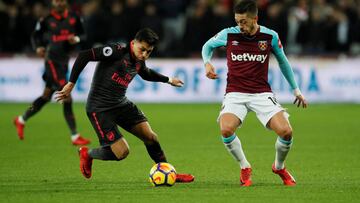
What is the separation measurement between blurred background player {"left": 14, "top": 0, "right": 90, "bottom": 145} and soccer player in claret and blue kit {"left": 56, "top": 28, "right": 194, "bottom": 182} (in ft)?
14.2

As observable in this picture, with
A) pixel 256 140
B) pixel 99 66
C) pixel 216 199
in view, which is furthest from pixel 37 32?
pixel 216 199

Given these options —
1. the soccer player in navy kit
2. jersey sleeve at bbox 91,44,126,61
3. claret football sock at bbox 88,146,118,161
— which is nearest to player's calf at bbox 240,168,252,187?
the soccer player in navy kit

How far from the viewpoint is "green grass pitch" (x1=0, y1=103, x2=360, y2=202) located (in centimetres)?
839

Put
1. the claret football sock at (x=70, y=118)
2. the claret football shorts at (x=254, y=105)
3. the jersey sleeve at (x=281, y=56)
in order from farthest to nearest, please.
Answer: the claret football sock at (x=70, y=118) → the jersey sleeve at (x=281, y=56) → the claret football shorts at (x=254, y=105)

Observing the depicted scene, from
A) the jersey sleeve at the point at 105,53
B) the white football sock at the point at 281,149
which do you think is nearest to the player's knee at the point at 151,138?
the jersey sleeve at the point at 105,53

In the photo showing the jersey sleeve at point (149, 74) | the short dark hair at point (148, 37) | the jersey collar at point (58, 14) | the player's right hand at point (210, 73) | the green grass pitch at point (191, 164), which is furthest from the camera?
the jersey collar at point (58, 14)

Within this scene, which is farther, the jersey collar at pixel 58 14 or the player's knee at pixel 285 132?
the jersey collar at pixel 58 14

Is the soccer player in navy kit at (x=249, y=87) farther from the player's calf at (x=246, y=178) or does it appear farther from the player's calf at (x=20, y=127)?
the player's calf at (x=20, y=127)

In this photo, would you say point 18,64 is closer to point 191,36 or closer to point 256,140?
point 191,36

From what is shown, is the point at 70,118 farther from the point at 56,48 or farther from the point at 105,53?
the point at 105,53

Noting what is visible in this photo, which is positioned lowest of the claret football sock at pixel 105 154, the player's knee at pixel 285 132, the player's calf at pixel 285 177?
the player's calf at pixel 285 177

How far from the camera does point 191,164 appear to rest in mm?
11086

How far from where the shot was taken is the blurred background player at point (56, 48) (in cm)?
1378

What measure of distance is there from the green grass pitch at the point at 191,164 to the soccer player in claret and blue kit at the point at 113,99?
1.22 feet
